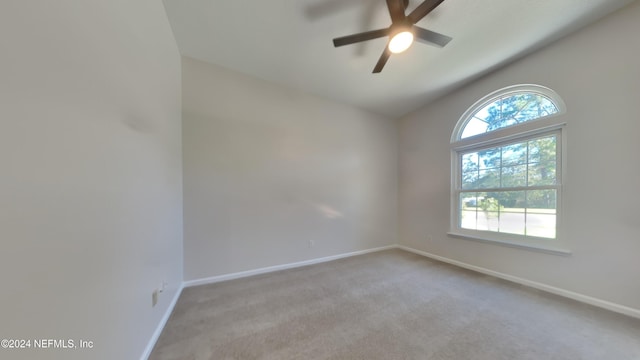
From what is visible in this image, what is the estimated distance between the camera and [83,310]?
86 centimetres

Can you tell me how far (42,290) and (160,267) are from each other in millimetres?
1223

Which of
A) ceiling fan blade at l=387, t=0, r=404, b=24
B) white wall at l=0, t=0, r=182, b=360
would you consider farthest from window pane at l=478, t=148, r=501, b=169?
white wall at l=0, t=0, r=182, b=360

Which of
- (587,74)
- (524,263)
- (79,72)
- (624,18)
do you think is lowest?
(524,263)

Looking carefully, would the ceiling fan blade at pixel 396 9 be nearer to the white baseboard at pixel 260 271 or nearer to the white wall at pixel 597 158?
the white wall at pixel 597 158

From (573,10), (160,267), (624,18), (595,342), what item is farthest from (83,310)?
(624,18)

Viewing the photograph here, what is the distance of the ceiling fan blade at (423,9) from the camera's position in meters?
1.53

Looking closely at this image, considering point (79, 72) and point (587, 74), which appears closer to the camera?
point (79, 72)

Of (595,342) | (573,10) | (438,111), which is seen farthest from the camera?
(438,111)

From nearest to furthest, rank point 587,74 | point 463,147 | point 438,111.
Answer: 1. point 587,74
2. point 463,147
3. point 438,111

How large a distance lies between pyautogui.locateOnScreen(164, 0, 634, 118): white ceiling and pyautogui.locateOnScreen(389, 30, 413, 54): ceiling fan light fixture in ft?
1.23

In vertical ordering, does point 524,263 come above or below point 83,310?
below

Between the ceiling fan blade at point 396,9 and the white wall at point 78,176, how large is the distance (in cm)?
188

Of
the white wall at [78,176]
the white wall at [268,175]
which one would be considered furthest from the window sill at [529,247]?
the white wall at [78,176]

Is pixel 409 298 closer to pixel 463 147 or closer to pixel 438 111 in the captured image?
pixel 463 147
